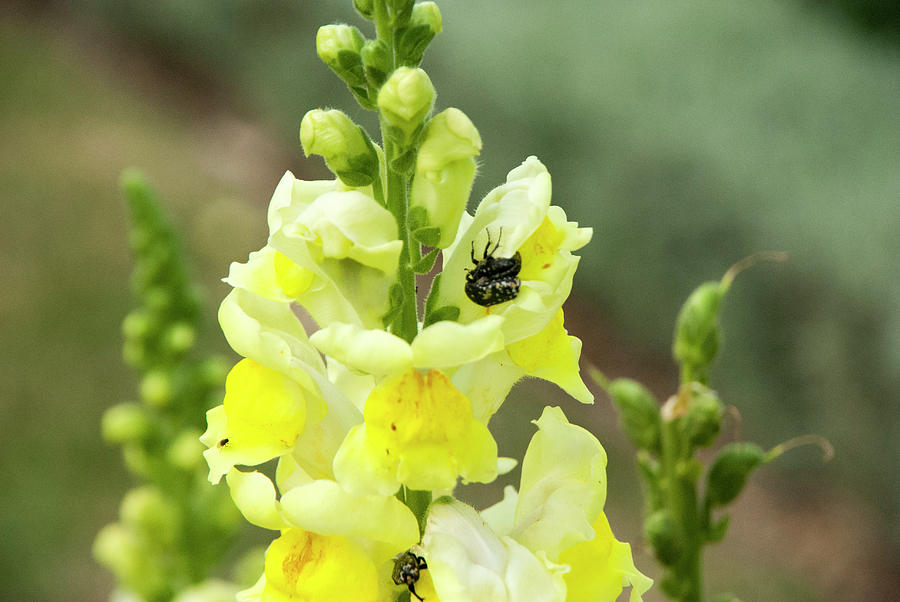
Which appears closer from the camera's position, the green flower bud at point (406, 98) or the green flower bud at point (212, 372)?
the green flower bud at point (406, 98)

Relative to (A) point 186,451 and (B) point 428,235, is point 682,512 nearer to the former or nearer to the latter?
(B) point 428,235

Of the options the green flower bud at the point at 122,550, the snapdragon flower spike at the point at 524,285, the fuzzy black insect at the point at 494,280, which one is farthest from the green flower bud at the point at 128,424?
the fuzzy black insect at the point at 494,280

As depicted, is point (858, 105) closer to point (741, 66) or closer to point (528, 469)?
point (741, 66)

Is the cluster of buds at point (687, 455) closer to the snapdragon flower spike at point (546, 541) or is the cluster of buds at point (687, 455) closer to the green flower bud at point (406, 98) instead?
the snapdragon flower spike at point (546, 541)

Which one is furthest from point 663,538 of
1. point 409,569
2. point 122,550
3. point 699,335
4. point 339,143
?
point 122,550

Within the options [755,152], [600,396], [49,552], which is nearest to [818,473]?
[600,396]
